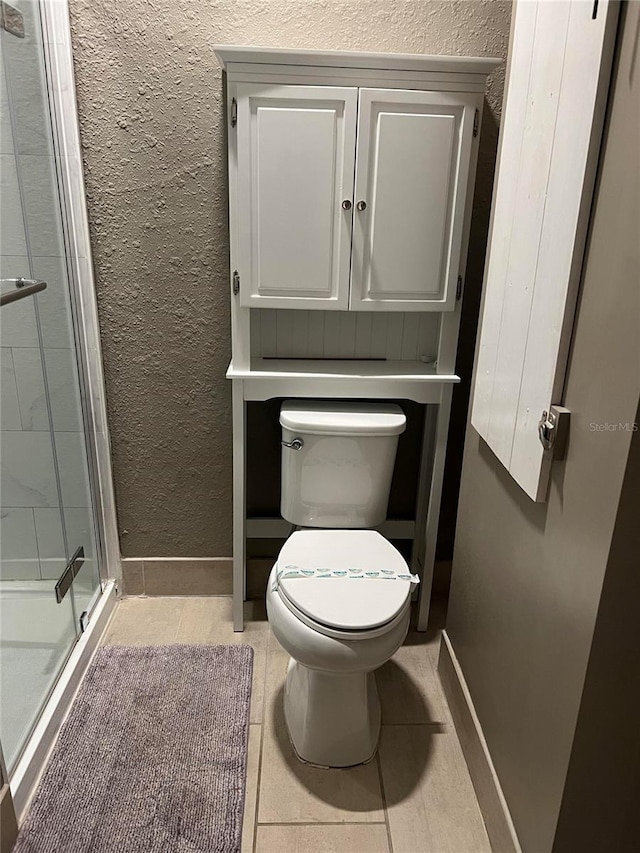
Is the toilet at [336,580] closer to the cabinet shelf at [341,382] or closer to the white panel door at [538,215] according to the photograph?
the cabinet shelf at [341,382]

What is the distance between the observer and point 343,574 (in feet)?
5.37

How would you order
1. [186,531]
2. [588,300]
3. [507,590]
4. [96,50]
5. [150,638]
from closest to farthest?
[588,300]
[507,590]
[96,50]
[150,638]
[186,531]

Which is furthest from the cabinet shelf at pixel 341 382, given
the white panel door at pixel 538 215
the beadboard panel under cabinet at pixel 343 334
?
the white panel door at pixel 538 215

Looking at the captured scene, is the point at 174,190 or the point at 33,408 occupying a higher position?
the point at 174,190

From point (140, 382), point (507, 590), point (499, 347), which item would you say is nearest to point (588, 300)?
point (499, 347)

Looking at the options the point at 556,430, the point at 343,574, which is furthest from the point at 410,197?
the point at 343,574

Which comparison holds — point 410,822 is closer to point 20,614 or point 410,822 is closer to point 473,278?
point 20,614

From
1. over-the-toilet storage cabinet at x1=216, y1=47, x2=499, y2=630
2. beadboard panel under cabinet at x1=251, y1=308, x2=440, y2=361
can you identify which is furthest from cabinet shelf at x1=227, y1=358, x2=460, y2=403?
beadboard panel under cabinet at x1=251, y1=308, x2=440, y2=361

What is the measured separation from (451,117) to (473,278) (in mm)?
503

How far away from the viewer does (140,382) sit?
2090 millimetres

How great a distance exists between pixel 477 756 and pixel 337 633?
1.64ft

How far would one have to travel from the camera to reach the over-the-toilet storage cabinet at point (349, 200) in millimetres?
1661

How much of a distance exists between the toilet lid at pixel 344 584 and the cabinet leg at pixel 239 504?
284 mm

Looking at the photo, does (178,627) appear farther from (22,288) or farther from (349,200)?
(349,200)
